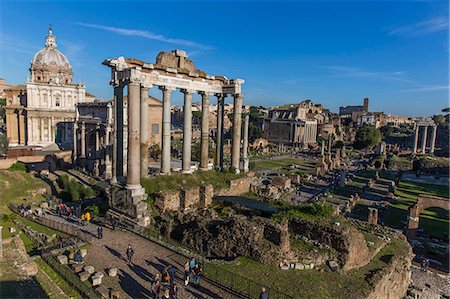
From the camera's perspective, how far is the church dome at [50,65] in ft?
188

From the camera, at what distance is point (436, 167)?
59.0 meters

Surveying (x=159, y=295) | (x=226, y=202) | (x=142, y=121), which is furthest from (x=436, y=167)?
(x=159, y=295)

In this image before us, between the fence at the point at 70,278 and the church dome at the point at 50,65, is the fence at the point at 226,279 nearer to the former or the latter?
the fence at the point at 70,278

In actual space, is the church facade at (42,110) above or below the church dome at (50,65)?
below

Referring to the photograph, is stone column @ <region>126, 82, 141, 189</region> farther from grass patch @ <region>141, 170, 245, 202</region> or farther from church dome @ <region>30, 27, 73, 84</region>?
church dome @ <region>30, 27, 73, 84</region>

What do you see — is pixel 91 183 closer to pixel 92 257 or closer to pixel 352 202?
pixel 92 257

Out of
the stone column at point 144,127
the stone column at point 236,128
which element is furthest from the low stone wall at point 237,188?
the stone column at point 144,127

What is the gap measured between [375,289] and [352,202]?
25.0 meters

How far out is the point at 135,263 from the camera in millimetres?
12758

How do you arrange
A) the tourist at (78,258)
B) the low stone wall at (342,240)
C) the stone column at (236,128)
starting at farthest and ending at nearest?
the stone column at (236,128) → the low stone wall at (342,240) → the tourist at (78,258)

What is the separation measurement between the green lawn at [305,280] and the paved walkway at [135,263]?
41.9 inches

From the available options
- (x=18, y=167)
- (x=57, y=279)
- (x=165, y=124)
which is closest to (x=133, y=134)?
(x=165, y=124)

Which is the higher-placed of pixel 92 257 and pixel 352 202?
pixel 92 257

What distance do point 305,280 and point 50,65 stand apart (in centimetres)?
6123
